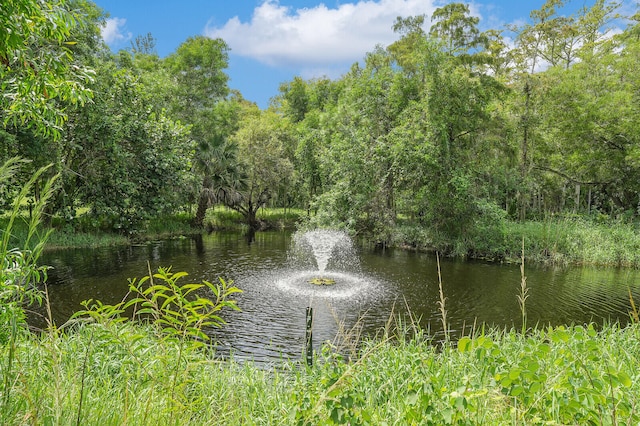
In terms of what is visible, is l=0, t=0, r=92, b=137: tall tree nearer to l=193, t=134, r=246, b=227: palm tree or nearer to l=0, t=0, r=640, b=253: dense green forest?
l=0, t=0, r=640, b=253: dense green forest

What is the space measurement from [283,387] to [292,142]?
3097 centimetres

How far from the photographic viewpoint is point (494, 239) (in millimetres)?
17797

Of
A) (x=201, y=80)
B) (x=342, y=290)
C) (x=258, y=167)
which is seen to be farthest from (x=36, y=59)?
(x=201, y=80)

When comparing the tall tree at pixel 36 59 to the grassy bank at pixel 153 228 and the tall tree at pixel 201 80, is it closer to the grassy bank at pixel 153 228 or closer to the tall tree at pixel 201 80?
the grassy bank at pixel 153 228

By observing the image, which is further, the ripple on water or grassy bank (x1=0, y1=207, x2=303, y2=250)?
grassy bank (x1=0, y1=207, x2=303, y2=250)

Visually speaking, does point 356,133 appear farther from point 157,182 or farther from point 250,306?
point 250,306

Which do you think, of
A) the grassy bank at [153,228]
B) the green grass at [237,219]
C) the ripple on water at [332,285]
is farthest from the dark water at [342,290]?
the green grass at [237,219]

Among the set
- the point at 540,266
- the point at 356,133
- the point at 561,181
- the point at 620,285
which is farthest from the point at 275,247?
the point at 561,181

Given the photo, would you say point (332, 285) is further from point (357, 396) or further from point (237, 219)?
point (237, 219)

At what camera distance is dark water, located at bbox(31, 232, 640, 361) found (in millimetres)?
8742

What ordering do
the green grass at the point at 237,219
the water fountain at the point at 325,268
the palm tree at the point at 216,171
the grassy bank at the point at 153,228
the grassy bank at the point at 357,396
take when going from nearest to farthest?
the grassy bank at the point at 357,396
the water fountain at the point at 325,268
the grassy bank at the point at 153,228
the palm tree at the point at 216,171
the green grass at the point at 237,219

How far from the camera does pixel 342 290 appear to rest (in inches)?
459

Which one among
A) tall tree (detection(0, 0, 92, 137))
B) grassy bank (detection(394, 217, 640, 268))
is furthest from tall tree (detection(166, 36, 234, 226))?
tall tree (detection(0, 0, 92, 137))

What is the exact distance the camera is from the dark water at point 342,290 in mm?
8742
